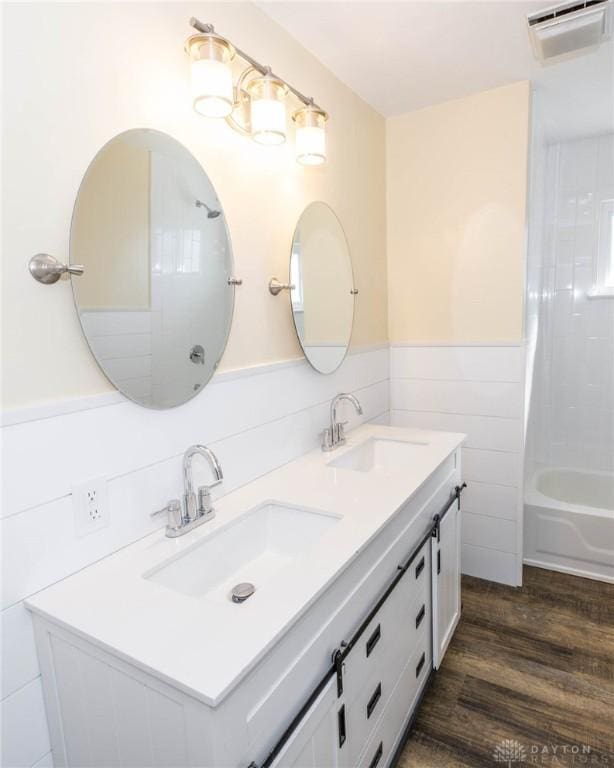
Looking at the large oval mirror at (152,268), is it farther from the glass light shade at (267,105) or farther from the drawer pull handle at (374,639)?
the drawer pull handle at (374,639)

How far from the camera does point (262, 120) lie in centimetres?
140

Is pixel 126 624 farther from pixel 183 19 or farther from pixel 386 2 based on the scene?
pixel 386 2

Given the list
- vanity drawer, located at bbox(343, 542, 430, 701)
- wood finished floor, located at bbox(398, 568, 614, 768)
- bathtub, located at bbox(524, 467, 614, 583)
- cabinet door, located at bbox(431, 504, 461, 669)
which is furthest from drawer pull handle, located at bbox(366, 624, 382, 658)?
bathtub, located at bbox(524, 467, 614, 583)

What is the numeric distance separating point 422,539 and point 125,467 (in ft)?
3.18

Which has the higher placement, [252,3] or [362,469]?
[252,3]

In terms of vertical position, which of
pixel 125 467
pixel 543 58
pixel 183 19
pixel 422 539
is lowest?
pixel 422 539

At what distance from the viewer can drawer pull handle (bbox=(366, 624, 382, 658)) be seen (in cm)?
118

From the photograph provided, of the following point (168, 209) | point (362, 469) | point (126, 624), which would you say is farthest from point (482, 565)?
point (168, 209)

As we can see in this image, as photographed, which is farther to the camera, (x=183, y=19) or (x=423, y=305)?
(x=423, y=305)

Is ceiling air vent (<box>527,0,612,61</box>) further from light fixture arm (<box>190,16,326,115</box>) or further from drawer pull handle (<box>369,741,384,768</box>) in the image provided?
drawer pull handle (<box>369,741,384,768</box>)

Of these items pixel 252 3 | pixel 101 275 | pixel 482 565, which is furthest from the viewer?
pixel 482 565

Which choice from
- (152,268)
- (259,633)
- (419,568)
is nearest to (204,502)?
(259,633)

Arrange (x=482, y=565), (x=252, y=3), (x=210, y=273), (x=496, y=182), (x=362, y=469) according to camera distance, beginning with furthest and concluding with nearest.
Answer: (x=482, y=565)
(x=496, y=182)
(x=362, y=469)
(x=252, y=3)
(x=210, y=273)

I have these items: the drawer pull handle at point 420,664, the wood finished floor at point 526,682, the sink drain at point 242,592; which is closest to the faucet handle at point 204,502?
the sink drain at point 242,592
